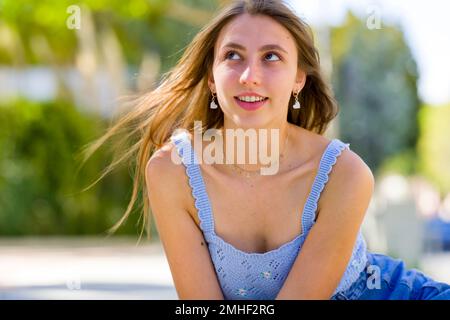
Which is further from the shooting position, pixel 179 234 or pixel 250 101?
pixel 179 234

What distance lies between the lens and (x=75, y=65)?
2262 cm

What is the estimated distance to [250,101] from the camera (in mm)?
2633

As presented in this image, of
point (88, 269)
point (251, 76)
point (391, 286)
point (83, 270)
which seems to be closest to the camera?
point (251, 76)

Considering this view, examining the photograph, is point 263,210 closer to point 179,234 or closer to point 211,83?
point 179,234

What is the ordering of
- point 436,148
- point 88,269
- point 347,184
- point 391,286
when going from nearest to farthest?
point 347,184
point 391,286
point 88,269
point 436,148

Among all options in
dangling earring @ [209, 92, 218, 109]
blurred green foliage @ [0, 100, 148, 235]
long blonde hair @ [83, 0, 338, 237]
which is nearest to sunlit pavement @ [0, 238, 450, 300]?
blurred green foliage @ [0, 100, 148, 235]

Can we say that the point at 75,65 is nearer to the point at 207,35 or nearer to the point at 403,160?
the point at 403,160

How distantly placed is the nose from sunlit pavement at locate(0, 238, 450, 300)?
316cm

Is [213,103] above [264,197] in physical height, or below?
above

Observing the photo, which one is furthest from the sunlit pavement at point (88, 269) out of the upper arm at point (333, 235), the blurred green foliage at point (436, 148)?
the blurred green foliage at point (436, 148)

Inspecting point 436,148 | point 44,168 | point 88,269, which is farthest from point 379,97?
point 88,269

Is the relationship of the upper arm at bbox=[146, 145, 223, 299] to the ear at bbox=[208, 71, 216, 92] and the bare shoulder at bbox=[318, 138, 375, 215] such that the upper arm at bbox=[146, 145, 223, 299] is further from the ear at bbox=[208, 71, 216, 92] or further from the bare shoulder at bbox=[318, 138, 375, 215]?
the bare shoulder at bbox=[318, 138, 375, 215]

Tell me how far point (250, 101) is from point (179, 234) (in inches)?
18.2
